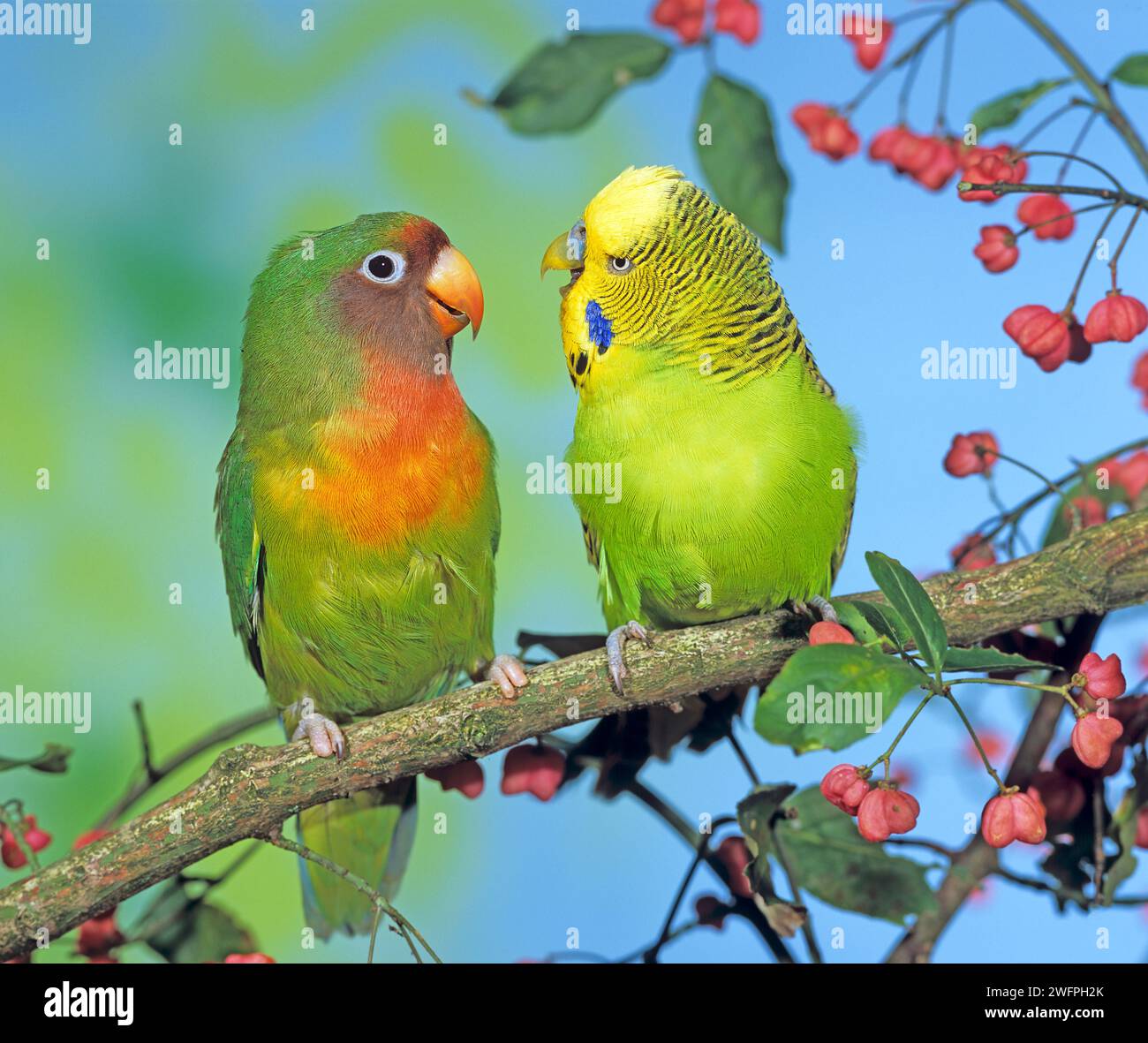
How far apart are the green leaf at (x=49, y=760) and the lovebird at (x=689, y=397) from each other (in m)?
0.85

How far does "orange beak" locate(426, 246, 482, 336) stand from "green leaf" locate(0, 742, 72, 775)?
0.83m

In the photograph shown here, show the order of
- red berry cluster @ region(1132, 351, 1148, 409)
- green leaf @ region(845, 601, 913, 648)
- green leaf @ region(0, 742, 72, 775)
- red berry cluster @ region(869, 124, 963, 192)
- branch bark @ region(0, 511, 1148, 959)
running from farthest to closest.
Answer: red berry cluster @ region(1132, 351, 1148, 409), red berry cluster @ region(869, 124, 963, 192), green leaf @ region(0, 742, 72, 775), branch bark @ region(0, 511, 1148, 959), green leaf @ region(845, 601, 913, 648)

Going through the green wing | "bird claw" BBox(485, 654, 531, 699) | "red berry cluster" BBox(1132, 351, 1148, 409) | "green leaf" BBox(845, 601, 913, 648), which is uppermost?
"red berry cluster" BBox(1132, 351, 1148, 409)

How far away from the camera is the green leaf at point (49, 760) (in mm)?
1598

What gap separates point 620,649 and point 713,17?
104 cm

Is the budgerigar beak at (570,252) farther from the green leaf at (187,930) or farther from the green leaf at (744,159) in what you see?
the green leaf at (187,930)

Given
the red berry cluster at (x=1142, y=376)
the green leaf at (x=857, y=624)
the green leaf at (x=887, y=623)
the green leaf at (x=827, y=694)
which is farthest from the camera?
the red berry cluster at (x=1142, y=376)

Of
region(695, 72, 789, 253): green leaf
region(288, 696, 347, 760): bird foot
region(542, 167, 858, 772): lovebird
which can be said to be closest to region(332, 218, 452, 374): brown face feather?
region(542, 167, 858, 772): lovebird

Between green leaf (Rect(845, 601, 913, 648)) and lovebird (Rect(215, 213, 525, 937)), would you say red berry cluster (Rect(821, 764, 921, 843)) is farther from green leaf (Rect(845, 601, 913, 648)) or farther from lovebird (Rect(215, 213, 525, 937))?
lovebird (Rect(215, 213, 525, 937))

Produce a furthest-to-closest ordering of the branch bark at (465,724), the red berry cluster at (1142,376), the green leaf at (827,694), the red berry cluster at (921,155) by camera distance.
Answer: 1. the red berry cluster at (1142,376)
2. the red berry cluster at (921,155)
3. the branch bark at (465,724)
4. the green leaf at (827,694)

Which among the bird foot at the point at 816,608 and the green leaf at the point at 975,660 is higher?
the bird foot at the point at 816,608

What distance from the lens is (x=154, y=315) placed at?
2.47 meters

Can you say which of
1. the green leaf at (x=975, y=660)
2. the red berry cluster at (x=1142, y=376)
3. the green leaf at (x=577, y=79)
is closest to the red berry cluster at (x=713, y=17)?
the green leaf at (x=577, y=79)

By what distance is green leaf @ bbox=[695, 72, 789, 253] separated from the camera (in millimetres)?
1681
